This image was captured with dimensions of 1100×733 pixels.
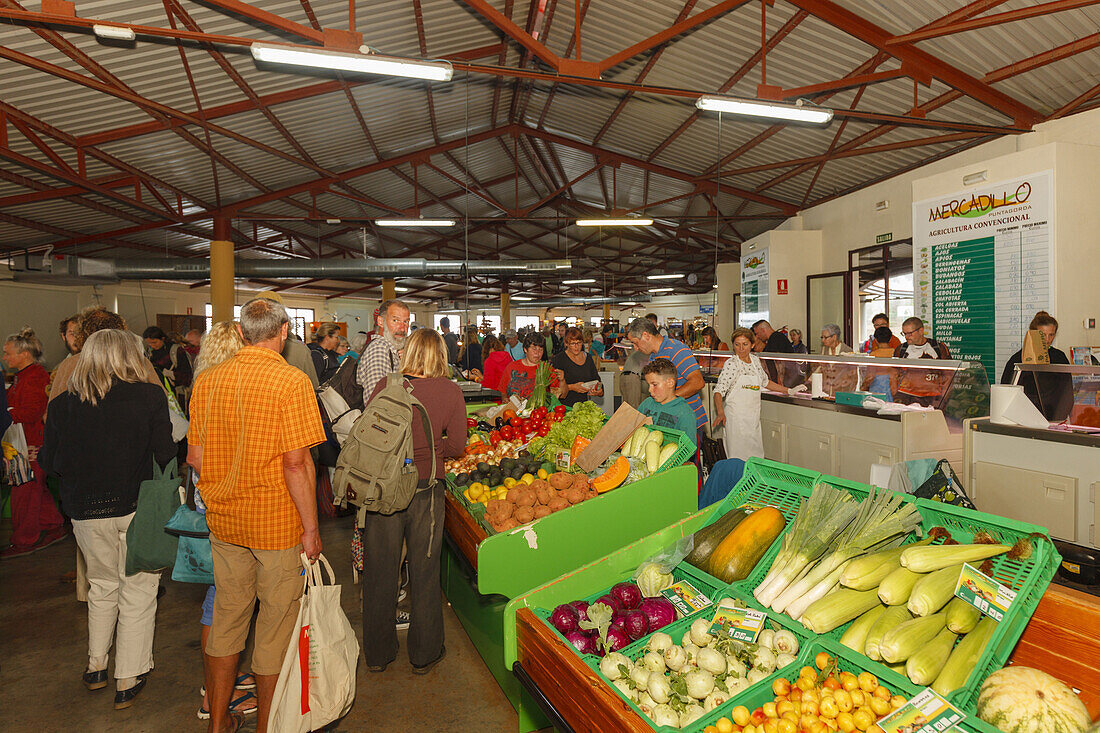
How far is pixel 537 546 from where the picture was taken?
2.77 metres

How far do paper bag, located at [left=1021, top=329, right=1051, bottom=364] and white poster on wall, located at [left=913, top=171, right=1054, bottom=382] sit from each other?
2.08m

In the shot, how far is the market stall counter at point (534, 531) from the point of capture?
2678mm

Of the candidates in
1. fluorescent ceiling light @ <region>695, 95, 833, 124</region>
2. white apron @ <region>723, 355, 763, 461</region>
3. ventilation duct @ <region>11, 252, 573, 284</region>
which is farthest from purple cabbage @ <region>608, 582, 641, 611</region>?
ventilation duct @ <region>11, 252, 573, 284</region>

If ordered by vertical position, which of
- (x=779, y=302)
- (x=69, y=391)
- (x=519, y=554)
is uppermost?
(x=779, y=302)

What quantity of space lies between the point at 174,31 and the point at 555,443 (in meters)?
4.99

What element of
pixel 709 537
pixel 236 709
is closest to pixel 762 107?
pixel 709 537

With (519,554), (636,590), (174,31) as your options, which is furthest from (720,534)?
(174,31)

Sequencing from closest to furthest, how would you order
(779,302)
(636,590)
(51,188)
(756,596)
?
1. (756,596)
2. (636,590)
3. (51,188)
4. (779,302)

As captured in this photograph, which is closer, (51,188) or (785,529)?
(785,529)

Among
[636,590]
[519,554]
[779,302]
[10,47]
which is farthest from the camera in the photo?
[779,302]

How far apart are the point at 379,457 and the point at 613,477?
3.98ft

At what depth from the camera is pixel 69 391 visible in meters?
2.80

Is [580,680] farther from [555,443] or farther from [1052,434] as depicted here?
[1052,434]

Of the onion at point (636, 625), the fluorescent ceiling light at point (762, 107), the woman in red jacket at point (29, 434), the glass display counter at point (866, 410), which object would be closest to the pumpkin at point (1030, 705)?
the onion at point (636, 625)
